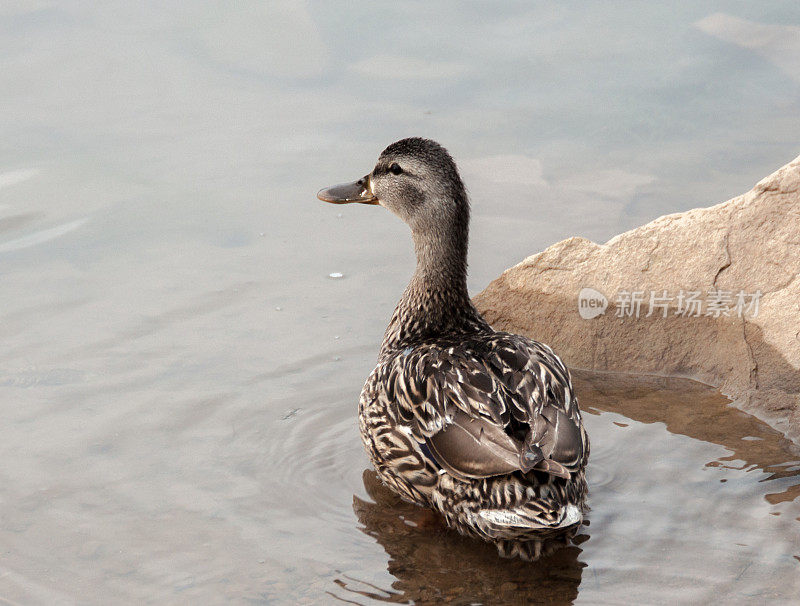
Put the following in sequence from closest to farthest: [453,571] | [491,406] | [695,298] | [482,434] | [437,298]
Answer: [482,434] < [491,406] < [453,571] < [437,298] < [695,298]

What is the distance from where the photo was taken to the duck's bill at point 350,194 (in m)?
6.45

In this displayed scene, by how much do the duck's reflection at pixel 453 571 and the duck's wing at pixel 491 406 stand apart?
1.62ft

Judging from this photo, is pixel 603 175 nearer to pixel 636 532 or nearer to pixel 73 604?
pixel 636 532

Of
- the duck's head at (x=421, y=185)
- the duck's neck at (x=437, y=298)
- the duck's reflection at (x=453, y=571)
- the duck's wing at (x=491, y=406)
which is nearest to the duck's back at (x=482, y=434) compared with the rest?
the duck's wing at (x=491, y=406)

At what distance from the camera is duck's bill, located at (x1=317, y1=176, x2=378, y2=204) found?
21.1ft

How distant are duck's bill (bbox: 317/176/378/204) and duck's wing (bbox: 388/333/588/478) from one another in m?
1.31

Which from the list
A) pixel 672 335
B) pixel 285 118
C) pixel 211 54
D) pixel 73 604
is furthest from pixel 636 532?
pixel 211 54

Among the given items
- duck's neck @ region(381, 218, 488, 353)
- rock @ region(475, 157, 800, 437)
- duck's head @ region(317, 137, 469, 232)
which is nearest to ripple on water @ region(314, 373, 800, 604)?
rock @ region(475, 157, 800, 437)

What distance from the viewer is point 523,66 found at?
1024 centimetres

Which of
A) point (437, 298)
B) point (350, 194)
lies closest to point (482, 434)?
point (437, 298)

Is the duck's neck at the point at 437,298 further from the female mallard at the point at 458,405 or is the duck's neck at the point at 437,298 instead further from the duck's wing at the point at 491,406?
the duck's wing at the point at 491,406

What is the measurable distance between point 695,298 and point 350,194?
2130mm

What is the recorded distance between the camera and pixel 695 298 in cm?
643

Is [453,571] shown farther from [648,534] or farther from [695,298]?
[695,298]
